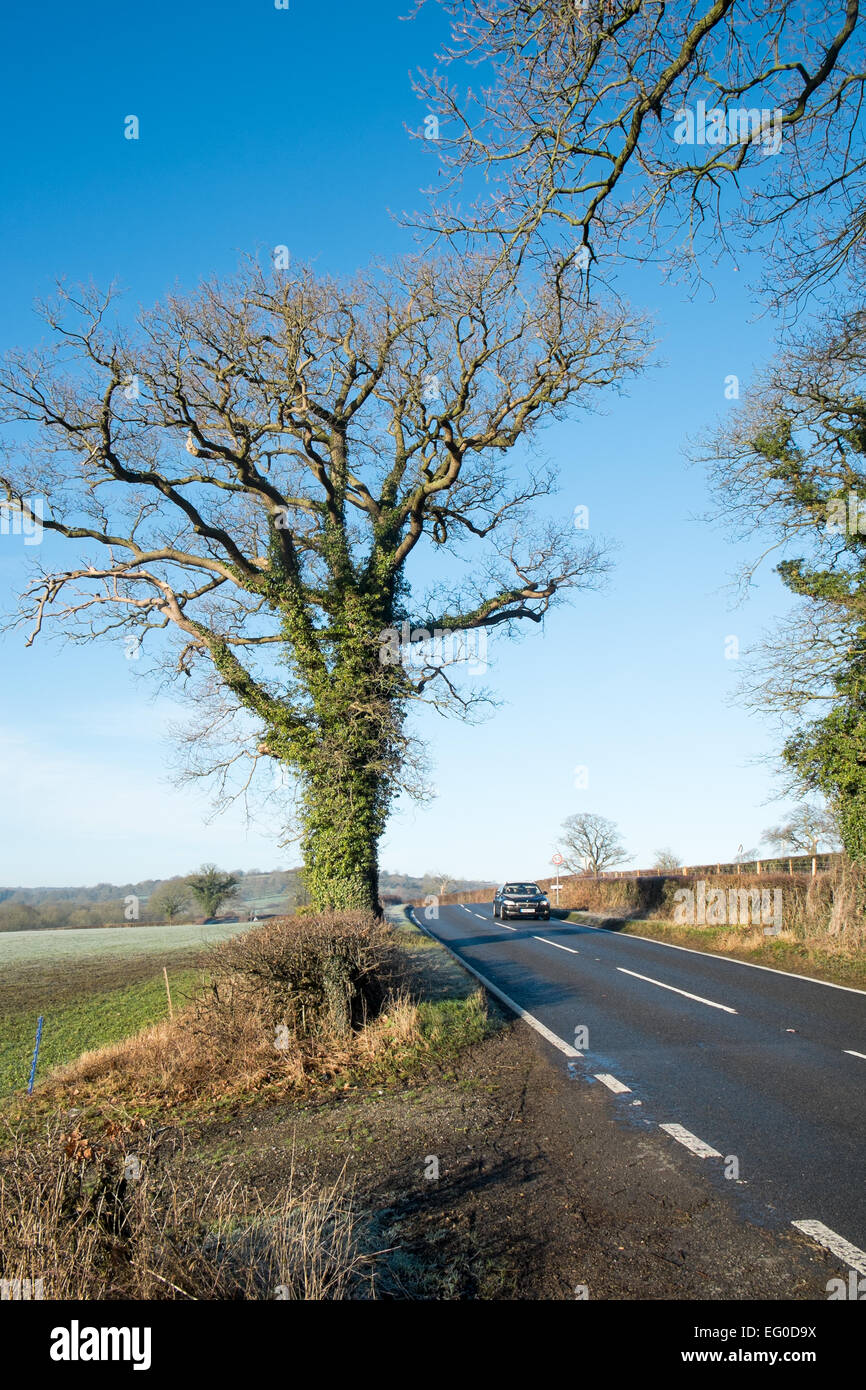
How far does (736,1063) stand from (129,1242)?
7207 mm

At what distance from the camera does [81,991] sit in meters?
23.9

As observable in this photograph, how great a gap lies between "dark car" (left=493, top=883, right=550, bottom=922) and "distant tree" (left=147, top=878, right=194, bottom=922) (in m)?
35.8

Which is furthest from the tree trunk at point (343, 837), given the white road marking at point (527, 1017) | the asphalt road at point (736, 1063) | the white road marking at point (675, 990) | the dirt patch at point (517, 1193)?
the dirt patch at point (517, 1193)

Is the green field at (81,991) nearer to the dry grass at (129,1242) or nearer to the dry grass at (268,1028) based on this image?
the dry grass at (268,1028)

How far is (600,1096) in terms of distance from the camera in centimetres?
779

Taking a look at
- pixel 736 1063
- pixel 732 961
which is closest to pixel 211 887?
pixel 732 961

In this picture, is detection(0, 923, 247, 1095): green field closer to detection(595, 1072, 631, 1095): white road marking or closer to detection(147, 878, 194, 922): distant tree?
detection(595, 1072, 631, 1095): white road marking

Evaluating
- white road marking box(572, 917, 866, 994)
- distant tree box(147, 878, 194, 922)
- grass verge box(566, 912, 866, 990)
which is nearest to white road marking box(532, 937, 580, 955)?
white road marking box(572, 917, 866, 994)

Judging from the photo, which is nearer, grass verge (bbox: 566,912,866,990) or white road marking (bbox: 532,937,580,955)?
grass verge (bbox: 566,912,866,990)

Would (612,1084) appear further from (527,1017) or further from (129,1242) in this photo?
(129,1242)

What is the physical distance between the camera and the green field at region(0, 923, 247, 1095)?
1502 centimetres

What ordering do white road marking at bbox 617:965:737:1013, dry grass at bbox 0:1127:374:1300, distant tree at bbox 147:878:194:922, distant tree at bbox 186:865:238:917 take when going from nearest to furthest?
dry grass at bbox 0:1127:374:1300 → white road marking at bbox 617:965:737:1013 → distant tree at bbox 186:865:238:917 → distant tree at bbox 147:878:194:922
